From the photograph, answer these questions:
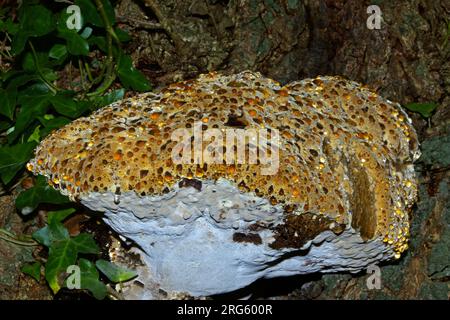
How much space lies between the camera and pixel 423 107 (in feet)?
14.6

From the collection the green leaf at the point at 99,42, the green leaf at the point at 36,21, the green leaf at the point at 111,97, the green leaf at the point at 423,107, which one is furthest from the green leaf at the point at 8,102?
the green leaf at the point at 423,107

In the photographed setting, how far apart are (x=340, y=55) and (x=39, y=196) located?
89.8 inches

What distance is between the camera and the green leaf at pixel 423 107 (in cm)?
446

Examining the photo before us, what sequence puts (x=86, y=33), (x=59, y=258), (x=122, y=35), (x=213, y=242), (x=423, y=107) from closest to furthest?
(x=213, y=242) → (x=59, y=258) → (x=86, y=33) → (x=122, y=35) → (x=423, y=107)

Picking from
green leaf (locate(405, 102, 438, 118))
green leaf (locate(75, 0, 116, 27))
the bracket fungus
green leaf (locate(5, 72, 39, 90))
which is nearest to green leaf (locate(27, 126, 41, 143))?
green leaf (locate(5, 72, 39, 90))

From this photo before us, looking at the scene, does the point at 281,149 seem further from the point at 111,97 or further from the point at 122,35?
the point at 122,35

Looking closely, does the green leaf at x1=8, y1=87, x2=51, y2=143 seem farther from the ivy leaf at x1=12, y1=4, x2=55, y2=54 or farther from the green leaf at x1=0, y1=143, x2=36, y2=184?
the ivy leaf at x1=12, y1=4, x2=55, y2=54

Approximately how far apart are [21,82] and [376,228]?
2258mm

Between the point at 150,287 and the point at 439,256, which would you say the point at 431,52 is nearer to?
the point at 439,256

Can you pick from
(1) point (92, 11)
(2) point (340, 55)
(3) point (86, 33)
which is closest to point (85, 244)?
(3) point (86, 33)

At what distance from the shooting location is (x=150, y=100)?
3.32 metres

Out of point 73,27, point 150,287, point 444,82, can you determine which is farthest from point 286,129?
point 444,82

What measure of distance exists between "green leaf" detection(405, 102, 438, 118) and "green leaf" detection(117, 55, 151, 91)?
1862mm

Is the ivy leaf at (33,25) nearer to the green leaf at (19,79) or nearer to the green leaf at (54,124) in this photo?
the green leaf at (19,79)
